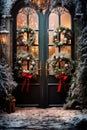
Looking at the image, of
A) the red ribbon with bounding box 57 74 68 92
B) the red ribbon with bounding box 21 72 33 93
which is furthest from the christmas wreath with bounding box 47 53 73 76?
the red ribbon with bounding box 21 72 33 93

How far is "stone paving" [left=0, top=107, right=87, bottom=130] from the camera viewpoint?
6160 mm

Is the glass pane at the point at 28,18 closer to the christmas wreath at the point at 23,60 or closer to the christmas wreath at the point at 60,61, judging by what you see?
the christmas wreath at the point at 23,60

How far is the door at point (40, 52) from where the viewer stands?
8750 millimetres

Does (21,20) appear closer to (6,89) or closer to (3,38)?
(3,38)

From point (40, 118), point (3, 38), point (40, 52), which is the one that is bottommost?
point (40, 118)

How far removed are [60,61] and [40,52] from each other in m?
0.59

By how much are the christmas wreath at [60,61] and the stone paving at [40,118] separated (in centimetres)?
96

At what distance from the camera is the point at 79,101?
8195mm

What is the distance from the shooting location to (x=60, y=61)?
8.63m

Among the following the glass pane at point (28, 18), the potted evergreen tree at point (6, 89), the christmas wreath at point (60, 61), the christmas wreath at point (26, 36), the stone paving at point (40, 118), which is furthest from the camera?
the glass pane at point (28, 18)

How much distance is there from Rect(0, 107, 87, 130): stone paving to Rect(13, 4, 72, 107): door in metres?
0.36

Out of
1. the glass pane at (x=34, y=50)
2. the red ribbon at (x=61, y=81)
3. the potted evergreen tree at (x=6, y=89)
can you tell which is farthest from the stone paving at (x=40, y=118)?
the glass pane at (x=34, y=50)

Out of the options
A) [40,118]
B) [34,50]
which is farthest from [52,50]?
[40,118]

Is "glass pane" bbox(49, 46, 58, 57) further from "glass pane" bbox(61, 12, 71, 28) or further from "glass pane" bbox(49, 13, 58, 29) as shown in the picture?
"glass pane" bbox(61, 12, 71, 28)
